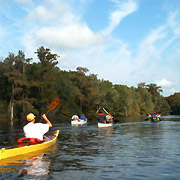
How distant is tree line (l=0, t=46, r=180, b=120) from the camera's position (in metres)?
50.2

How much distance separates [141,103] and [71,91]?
40.5 metres

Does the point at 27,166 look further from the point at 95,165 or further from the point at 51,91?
the point at 51,91

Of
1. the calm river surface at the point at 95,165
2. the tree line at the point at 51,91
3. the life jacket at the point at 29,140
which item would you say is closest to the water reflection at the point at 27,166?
the calm river surface at the point at 95,165

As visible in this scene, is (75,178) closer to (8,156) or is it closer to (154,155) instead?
(8,156)

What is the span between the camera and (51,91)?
184 feet

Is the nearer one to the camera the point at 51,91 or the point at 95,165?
the point at 95,165

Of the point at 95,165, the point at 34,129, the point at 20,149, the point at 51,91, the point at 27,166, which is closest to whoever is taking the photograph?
the point at 27,166

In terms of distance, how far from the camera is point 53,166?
8.80 m

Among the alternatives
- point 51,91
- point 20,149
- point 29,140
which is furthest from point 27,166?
point 51,91

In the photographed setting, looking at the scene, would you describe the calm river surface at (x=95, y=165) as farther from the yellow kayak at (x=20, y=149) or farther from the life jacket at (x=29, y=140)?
the life jacket at (x=29, y=140)

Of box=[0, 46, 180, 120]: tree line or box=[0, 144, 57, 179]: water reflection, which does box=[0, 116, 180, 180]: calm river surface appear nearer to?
box=[0, 144, 57, 179]: water reflection

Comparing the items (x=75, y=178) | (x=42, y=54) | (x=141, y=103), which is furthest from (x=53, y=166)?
(x=141, y=103)

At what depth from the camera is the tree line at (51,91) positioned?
5016 cm

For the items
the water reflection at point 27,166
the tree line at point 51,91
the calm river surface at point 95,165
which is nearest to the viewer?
the calm river surface at point 95,165
